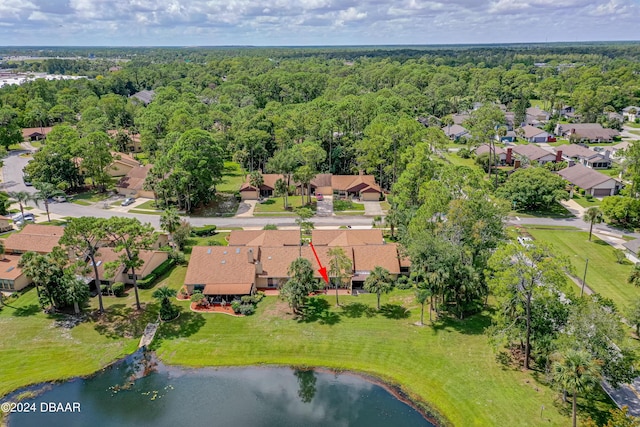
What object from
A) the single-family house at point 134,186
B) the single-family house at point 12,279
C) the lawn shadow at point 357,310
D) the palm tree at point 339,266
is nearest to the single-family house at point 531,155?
the palm tree at point 339,266

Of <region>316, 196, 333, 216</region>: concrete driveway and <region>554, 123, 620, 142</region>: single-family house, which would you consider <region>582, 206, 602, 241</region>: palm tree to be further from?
<region>554, 123, 620, 142</region>: single-family house

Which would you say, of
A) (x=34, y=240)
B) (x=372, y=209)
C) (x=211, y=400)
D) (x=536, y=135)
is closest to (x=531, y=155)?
(x=536, y=135)

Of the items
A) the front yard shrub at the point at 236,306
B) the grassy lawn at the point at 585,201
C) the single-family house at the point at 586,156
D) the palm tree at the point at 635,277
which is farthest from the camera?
the single-family house at the point at 586,156

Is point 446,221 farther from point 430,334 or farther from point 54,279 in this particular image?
point 54,279

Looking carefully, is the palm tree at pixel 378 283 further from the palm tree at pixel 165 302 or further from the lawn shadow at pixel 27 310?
the lawn shadow at pixel 27 310

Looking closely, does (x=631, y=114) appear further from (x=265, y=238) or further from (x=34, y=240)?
(x=34, y=240)
